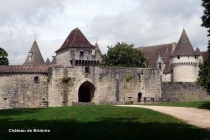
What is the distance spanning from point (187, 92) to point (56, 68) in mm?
19504

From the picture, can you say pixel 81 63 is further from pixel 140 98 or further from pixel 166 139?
pixel 166 139

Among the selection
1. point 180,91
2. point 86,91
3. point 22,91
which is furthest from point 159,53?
point 22,91

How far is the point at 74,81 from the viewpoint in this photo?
44125 mm

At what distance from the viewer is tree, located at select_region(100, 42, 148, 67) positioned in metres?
60.2

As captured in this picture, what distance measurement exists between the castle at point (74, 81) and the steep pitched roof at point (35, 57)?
9080mm

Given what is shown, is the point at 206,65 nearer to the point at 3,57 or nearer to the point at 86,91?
the point at 86,91

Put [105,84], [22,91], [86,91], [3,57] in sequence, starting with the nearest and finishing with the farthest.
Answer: [22,91] → [105,84] → [86,91] → [3,57]

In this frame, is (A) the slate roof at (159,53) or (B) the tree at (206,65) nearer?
(B) the tree at (206,65)

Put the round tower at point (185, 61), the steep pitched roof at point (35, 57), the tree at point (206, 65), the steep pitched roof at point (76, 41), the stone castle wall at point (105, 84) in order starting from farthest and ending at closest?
the steep pitched roof at point (35, 57)
the round tower at point (185, 61)
the steep pitched roof at point (76, 41)
the stone castle wall at point (105, 84)
the tree at point (206, 65)

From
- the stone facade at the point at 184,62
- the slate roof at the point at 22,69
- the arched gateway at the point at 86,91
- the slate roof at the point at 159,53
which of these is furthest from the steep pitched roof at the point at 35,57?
the stone facade at the point at 184,62

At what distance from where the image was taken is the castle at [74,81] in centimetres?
4203

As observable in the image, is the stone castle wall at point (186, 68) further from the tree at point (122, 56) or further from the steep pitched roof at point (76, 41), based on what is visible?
the steep pitched roof at point (76, 41)

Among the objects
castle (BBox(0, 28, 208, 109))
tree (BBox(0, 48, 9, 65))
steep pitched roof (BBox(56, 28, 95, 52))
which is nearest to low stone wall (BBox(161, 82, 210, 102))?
castle (BBox(0, 28, 208, 109))

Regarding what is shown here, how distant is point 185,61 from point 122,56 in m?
11.0
